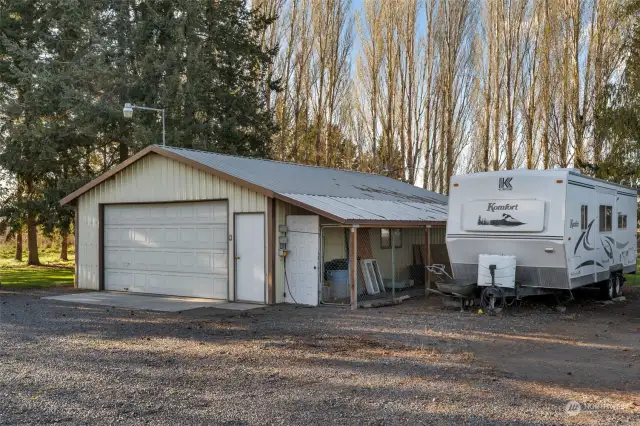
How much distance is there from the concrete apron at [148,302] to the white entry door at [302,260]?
0.93 meters

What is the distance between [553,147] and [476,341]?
2128 cm

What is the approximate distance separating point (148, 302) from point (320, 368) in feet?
27.0

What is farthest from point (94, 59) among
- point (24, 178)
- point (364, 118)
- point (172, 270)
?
point (364, 118)

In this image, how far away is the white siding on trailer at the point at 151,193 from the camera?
14953 mm

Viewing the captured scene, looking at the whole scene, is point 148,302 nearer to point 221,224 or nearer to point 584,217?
point 221,224

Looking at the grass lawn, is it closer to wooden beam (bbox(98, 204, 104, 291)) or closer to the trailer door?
wooden beam (bbox(98, 204, 104, 291))

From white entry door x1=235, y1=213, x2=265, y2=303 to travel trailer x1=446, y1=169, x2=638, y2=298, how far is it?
4343 mm

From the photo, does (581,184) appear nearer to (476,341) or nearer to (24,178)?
(476,341)

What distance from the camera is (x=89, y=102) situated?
2369 cm

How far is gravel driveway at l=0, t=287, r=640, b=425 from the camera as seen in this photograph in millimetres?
5891

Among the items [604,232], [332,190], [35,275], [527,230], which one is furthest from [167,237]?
[604,232]

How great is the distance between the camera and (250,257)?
14.7m

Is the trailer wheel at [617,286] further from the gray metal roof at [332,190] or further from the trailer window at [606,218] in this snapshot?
the gray metal roof at [332,190]

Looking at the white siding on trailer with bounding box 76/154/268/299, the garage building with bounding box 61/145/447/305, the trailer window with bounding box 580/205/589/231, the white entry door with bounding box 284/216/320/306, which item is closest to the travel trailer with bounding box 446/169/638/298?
the trailer window with bounding box 580/205/589/231
